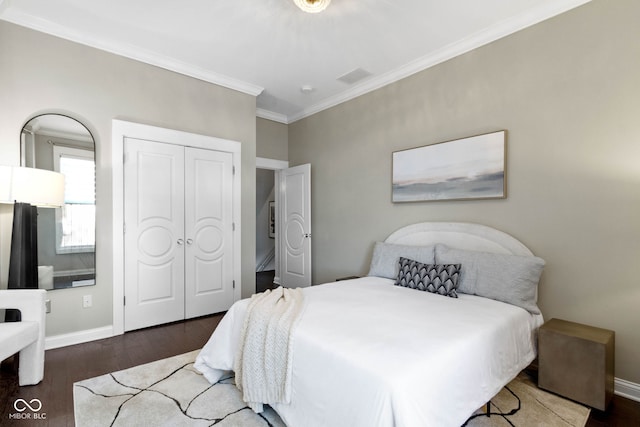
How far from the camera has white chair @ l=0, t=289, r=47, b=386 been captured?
211 centimetres

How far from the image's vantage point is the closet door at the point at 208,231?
11.9ft

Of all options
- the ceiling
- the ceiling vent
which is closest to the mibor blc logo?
the ceiling

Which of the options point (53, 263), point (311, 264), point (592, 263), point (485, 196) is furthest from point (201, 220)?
point (592, 263)

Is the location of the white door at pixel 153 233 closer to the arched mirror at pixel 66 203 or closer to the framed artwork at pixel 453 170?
the arched mirror at pixel 66 203

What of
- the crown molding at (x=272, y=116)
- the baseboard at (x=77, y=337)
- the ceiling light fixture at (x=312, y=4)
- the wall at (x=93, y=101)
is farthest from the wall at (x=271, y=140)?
the baseboard at (x=77, y=337)

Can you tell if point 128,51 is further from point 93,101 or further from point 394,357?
point 394,357

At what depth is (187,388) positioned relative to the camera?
215cm

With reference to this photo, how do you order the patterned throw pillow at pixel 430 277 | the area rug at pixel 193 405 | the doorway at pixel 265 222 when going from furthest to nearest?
the doorway at pixel 265 222
the patterned throw pillow at pixel 430 277
the area rug at pixel 193 405

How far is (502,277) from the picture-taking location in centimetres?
243

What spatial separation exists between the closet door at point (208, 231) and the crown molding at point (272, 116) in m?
1.30

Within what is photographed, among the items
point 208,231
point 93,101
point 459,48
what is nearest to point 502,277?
point 459,48

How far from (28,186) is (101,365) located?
1482 millimetres

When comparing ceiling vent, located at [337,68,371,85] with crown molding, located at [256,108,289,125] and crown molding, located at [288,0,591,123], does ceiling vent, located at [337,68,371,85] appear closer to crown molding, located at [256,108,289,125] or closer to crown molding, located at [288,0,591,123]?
crown molding, located at [288,0,591,123]

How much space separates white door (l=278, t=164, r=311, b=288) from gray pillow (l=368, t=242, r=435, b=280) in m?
1.48
